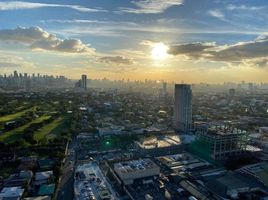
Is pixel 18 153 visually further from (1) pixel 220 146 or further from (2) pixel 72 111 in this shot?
(2) pixel 72 111

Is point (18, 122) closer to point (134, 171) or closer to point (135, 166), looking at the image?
point (135, 166)

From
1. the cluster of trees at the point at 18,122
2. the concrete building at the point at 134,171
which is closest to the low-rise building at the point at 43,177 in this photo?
the concrete building at the point at 134,171

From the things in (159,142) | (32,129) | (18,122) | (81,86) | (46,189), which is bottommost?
(46,189)

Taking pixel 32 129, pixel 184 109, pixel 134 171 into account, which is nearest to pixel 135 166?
pixel 134 171

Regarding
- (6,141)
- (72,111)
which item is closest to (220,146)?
(6,141)

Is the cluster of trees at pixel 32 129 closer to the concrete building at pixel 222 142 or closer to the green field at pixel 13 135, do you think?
the green field at pixel 13 135

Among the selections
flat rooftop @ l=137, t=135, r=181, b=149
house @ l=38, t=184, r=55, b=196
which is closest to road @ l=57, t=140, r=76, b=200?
house @ l=38, t=184, r=55, b=196
